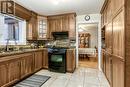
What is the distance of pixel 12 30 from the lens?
421cm

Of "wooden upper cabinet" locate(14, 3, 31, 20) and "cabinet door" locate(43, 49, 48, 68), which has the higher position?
"wooden upper cabinet" locate(14, 3, 31, 20)

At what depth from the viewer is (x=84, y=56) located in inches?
311

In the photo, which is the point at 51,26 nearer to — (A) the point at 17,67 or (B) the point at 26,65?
(B) the point at 26,65

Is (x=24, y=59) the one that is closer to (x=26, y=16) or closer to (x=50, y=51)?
(x=50, y=51)

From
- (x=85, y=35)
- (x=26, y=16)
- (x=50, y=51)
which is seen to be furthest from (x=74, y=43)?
(x=85, y=35)

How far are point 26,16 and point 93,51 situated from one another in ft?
15.2

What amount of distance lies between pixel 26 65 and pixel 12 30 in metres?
1.57

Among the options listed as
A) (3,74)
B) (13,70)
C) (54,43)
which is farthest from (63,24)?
(3,74)

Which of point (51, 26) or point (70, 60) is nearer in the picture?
point (70, 60)

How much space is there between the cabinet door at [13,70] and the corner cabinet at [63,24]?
2380 mm

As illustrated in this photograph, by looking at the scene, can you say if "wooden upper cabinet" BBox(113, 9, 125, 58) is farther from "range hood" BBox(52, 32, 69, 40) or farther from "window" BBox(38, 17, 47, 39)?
"window" BBox(38, 17, 47, 39)

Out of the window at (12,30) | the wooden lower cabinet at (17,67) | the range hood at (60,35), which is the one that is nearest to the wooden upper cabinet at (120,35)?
the wooden lower cabinet at (17,67)

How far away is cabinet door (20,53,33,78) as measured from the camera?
3330 mm

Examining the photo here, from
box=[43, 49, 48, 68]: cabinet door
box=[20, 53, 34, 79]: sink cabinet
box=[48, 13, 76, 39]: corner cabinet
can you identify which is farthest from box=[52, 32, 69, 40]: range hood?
box=[20, 53, 34, 79]: sink cabinet
